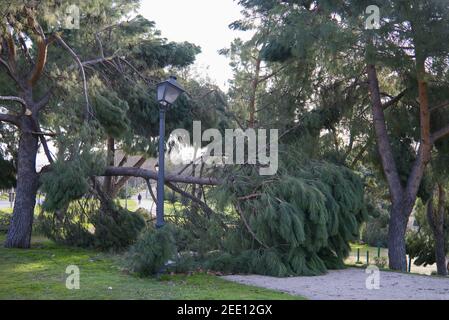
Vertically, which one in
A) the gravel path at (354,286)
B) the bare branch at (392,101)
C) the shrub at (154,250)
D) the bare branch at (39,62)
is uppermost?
the bare branch at (39,62)

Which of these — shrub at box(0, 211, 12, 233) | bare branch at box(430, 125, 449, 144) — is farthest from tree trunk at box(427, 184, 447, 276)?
shrub at box(0, 211, 12, 233)

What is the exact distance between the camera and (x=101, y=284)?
8289 mm

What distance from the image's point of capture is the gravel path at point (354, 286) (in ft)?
26.5

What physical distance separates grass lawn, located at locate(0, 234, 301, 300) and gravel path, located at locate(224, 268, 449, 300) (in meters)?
0.53

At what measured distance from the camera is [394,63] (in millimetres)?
11508

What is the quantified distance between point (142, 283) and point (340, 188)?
512 cm

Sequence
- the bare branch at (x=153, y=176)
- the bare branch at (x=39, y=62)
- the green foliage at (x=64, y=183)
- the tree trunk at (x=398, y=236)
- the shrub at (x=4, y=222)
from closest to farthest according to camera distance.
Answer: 1. the green foliage at (x=64, y=183)
2. the bare branch at (x=39, y=62)
3. the bare branch at (x=153, y=176)
4. the tree trunk at (x=398, y=236)
5. the shrub at (x=4, y=222)

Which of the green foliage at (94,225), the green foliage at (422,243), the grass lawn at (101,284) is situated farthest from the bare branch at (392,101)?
the green foliage at (422,243)

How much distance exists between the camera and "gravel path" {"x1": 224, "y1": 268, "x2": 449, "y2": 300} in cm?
809

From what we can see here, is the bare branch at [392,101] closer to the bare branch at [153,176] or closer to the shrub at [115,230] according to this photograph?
the bare branch at [153,176]

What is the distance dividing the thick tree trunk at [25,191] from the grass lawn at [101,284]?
1954mm

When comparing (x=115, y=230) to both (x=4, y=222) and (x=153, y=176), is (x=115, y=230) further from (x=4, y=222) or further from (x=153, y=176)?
(x=4, y=222)
